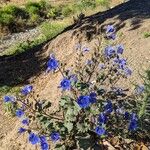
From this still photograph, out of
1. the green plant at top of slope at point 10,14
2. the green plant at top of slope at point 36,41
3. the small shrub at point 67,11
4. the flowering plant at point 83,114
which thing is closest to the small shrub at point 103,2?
the small shrub at point 67,11

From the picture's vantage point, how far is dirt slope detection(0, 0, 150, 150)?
7.61m

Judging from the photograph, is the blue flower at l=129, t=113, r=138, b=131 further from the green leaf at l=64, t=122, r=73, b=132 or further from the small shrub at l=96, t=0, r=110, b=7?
the small shrub at l=96, t=0, r=110, b=7

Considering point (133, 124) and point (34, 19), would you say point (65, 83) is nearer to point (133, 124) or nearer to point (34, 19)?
point (133, 124)

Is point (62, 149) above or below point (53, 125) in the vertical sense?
below

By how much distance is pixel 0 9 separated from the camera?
782 inches

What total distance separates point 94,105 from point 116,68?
59 centimetres

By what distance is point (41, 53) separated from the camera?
36.0 feet

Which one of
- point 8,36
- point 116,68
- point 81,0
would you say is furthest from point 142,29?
point 81,0

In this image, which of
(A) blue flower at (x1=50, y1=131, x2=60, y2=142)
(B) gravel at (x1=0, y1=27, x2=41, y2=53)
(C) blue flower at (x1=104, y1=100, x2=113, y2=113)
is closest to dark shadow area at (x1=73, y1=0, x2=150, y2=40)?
(C) blue flower at (x1=104, y1=100, x2=113, y2=113)

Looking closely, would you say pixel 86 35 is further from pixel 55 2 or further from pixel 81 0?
pixel 55 2

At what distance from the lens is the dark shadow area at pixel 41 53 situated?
32.7 ft

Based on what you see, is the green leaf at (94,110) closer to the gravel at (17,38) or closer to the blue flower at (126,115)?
the blue flower at (126,115)

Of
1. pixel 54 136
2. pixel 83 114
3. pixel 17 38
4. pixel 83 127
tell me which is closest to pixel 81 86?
pixel 83 114

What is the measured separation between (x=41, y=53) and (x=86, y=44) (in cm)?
170
